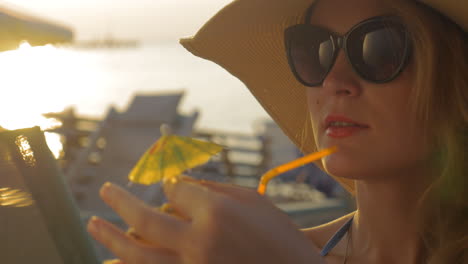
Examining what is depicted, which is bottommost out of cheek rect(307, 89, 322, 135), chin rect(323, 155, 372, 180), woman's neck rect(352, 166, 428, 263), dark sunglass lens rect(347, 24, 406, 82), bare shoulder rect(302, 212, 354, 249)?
bare shoulder rect(302, 212, 354, 249)

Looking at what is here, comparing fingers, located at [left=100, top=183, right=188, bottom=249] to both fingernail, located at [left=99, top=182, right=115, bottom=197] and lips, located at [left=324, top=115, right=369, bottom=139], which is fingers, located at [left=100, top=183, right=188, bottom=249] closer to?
fingernail, located at [left=99, top=182, right=115, bottom=197]

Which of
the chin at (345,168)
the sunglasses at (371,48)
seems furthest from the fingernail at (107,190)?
the sunglasses at (371,48)

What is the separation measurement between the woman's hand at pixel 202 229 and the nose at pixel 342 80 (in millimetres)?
682

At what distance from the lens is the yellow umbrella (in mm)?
743

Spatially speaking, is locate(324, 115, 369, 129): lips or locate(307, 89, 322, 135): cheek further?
locate(307, 89, 322, 135): cheek

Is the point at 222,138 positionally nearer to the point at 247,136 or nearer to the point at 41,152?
the point at 247,136

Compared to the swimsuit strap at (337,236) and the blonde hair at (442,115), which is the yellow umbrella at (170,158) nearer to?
the blonde hair at (442,115)

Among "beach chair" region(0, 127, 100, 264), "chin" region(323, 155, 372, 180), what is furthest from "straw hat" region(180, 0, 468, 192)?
"beach chair" region(0, 127, 100, 264)

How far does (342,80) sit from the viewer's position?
138 centimetres

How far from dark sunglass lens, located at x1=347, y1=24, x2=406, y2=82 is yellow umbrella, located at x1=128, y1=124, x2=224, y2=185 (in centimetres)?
67

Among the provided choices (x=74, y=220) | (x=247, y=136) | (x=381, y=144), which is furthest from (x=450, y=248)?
(x=247, y=136)

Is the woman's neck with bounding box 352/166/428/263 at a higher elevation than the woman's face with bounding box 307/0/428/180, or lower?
lower

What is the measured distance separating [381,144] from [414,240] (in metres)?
0.34

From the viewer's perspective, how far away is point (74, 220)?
3.03ft
